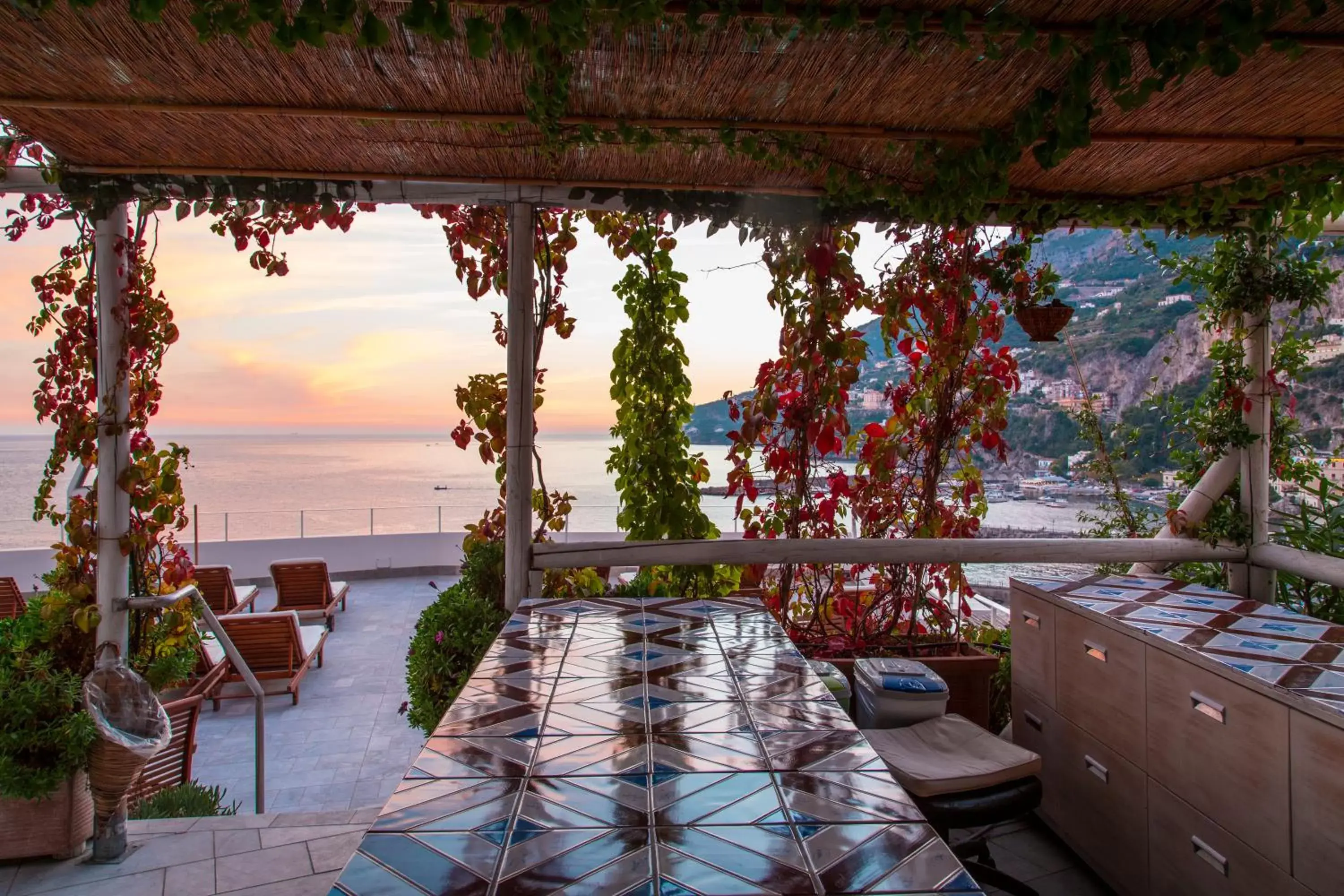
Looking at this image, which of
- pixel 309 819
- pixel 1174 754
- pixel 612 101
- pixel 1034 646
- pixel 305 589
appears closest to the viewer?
pixel 1174 754

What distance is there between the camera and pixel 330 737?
536 cm

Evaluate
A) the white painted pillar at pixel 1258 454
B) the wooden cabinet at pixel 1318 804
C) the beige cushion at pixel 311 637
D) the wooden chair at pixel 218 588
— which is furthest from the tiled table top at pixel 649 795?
the wooden chair at pixel 218 588

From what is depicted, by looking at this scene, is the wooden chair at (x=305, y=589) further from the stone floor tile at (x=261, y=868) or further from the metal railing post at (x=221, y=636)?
the stone floor tile at (x=261, y=868)

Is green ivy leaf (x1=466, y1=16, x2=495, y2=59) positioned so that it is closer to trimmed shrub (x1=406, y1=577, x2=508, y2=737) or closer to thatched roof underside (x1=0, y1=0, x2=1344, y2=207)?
thatched roof underside (x1=0, y1=0, x2=1344, y2=207)

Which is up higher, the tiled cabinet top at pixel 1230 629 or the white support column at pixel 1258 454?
the white support column at pixel 1258 454

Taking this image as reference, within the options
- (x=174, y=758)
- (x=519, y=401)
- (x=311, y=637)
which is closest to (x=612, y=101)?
(x=519, y=401)

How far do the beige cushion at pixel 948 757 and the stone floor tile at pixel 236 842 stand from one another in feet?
7.10

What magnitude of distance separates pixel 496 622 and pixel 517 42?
2.17m

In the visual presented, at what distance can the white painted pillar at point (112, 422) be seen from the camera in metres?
2.97

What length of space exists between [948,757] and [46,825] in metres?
2.94

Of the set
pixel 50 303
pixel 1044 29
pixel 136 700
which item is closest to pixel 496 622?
pixel 136 700

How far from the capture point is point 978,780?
2.09 metres

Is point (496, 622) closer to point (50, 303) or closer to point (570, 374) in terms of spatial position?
point (570, 374)

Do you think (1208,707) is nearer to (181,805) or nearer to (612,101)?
(612,101)
